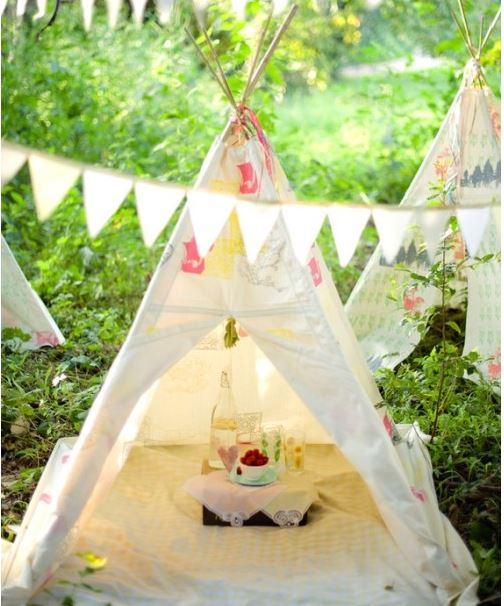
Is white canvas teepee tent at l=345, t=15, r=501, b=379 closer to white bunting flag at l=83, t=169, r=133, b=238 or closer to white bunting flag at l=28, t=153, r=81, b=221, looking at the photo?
white bunting flag at l=83, t=169, r=133, b=238

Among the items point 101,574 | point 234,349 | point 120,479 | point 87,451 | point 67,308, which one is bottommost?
point 101,574

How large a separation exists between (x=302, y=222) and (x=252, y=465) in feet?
2.97

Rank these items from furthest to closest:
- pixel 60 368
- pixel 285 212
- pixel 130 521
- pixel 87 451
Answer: pixel 60 368
pixel 130 521
pixel 87 451
pixel 285 212

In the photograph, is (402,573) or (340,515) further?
(340,515)

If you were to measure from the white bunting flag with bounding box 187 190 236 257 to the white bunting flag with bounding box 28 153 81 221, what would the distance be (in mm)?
320

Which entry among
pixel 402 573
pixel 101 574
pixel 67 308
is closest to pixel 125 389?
pixel 101 574

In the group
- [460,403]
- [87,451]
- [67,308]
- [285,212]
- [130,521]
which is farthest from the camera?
[67,308]

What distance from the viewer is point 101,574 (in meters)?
2.79

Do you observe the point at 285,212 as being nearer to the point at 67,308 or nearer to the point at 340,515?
the point at 340,515

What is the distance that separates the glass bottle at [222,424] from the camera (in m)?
3.36

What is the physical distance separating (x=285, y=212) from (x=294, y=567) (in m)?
1.00

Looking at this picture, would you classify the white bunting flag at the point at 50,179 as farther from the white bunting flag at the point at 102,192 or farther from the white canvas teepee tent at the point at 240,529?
the white canvas teepee tent at the point at 240,529

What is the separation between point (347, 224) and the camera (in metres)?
2.64

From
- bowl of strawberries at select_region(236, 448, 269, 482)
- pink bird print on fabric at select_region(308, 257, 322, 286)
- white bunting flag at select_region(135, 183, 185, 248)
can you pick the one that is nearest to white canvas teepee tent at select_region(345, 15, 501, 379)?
pink bird print on fabric at select_region(308, 257, 322, 286)
